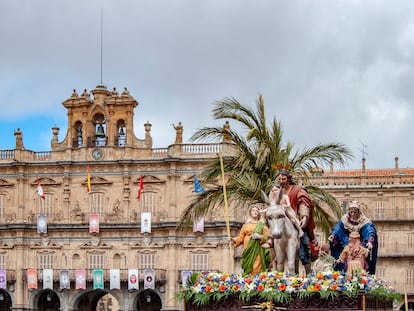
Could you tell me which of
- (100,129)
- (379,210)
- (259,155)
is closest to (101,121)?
(100,129)

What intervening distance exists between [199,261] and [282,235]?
4411 cm

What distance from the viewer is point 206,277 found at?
15828mm

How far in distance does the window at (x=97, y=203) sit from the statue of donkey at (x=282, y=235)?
150 ft

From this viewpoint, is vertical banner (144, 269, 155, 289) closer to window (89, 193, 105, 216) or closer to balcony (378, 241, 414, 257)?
window (89, 193, 105, 216)

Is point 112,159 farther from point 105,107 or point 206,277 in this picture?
point 206,277

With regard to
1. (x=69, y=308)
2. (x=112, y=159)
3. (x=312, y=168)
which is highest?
(x=112, y=159)

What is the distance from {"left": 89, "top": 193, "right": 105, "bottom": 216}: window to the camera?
62.0 m

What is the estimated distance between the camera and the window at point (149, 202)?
61.5m

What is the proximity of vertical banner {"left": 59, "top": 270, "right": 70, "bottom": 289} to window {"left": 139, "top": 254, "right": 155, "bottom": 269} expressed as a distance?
4.51 meters

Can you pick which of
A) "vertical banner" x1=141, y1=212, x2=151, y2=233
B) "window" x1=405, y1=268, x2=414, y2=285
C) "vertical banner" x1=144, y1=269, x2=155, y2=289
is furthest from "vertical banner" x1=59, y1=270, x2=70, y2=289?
"window" x1=405, y1=268, x2=414, y2=285

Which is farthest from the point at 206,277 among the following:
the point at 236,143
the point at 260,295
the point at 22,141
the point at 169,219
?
the point at 22,141

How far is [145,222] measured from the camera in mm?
60562

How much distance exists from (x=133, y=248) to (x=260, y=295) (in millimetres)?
46917

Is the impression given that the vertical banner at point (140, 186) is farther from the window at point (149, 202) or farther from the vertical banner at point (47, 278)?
the vertical banner at point (47, 278)
